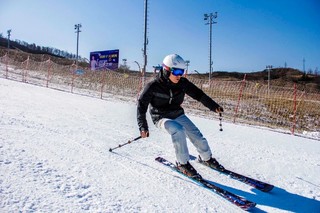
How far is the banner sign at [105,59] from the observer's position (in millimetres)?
32625

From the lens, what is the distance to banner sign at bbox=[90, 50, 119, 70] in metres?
32.6

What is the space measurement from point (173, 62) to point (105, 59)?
30.8 metres

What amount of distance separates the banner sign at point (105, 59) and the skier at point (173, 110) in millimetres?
28810

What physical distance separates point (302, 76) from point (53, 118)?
275 feet

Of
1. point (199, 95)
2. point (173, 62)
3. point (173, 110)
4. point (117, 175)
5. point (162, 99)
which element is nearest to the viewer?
point (117, 175)

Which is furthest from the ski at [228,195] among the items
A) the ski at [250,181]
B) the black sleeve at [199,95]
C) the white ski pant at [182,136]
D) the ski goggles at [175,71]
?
the ski goggles at [175,71]

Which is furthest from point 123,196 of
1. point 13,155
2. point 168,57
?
point 168,57

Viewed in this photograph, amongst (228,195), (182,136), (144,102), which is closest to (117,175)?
(182,136)

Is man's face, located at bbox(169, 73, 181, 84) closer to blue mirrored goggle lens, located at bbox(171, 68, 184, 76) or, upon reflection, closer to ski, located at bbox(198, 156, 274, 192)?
blue mirrored goggle lens, located at bbox(171, 68, 184, 76)

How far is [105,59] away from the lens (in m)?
33.5

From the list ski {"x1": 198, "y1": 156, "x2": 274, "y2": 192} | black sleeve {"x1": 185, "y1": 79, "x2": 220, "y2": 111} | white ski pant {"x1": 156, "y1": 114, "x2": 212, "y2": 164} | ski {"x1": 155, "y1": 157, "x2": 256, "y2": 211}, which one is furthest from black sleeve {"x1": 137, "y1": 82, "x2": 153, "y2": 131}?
ski {"x1": 198, "y1": 156, "x2": 274, "y2": 192}

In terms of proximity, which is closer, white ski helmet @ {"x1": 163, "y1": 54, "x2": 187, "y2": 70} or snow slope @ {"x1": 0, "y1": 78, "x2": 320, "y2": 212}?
snow slope @ {"x1": 0, "y1": 78, "x2": 320, "y2": 212}

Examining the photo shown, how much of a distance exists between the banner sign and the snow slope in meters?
27.4

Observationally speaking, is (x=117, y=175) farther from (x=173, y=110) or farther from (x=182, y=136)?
(x=173, y=110)
